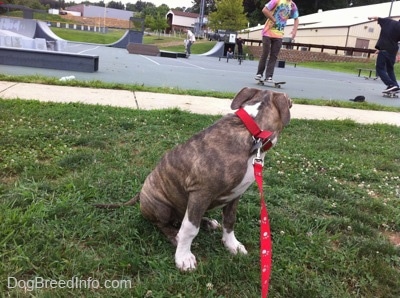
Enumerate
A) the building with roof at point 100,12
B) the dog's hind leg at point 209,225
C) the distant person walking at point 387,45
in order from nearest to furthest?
the dog's hind leg at point 209,225
the distant person walking at point 387,45
the building with roof at point 100,12

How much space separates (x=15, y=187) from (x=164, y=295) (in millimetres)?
1774

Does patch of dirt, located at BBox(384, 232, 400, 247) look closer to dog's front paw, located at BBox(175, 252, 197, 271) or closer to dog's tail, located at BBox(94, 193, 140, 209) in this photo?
dog's front paw, located at BBox(175, 252, 197, 271)

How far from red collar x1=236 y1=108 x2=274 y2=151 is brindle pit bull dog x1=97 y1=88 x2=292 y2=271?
0.03 m

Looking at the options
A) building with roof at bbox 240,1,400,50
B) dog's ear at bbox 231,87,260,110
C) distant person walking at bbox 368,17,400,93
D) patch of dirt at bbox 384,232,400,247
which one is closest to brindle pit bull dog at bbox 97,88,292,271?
dog's ear at bbox 231,87,260,110

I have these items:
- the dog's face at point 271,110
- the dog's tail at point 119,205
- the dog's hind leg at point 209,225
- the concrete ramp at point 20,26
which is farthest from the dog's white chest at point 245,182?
the concrete ramp at point 20,26

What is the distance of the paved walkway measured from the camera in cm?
645

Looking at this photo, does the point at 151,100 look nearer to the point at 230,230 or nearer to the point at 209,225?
the point at 209,225

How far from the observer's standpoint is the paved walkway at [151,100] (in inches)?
254

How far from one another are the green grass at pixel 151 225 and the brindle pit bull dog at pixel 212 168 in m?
0.25

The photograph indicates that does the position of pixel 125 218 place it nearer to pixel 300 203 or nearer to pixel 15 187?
pixel 15 187

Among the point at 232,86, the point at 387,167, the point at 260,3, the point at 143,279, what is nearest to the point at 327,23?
the point at 260,3

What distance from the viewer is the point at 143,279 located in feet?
7.48

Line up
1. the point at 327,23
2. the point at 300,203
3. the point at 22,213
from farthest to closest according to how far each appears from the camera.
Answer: the point at 327,23 → the point at 300,203 → the point at 22,213

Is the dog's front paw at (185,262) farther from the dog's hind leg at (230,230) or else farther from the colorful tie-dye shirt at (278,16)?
the colorful tie-dye shirt at (278,16)
